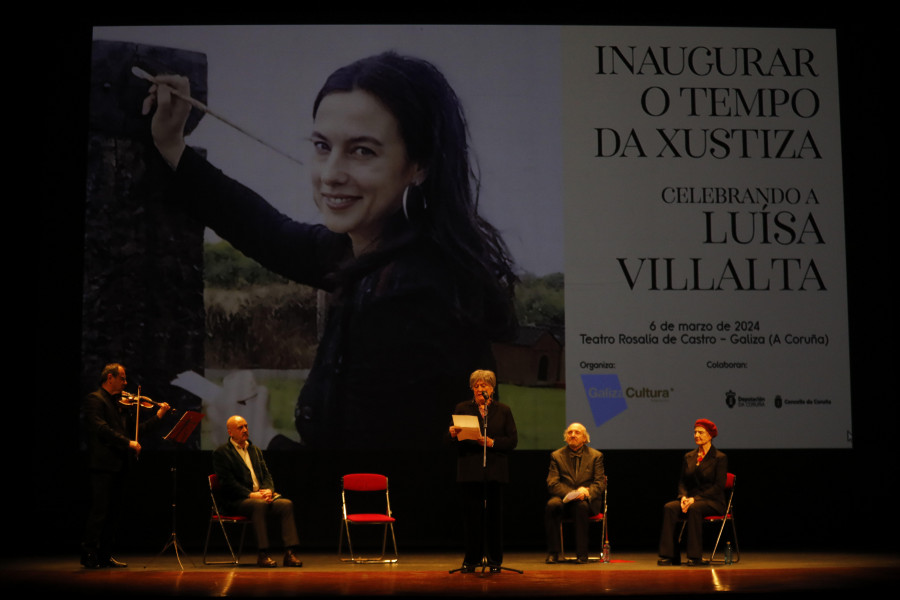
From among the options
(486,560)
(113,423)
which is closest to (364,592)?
(486,560)

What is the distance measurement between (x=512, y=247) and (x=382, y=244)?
1.02 meters

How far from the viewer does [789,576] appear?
593cm

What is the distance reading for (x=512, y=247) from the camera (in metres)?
7.86

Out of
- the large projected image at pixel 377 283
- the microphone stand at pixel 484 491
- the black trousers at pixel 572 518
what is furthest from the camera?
the large projected image at pixel 377 283

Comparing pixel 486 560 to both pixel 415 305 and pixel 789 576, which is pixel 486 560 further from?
pixel 415 305

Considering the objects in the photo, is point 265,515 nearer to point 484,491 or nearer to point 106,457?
point 106,457

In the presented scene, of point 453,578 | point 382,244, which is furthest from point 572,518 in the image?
point 382,244

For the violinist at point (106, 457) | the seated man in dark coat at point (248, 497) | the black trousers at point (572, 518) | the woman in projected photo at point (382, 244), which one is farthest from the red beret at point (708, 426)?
the violinist at point (106, 457)

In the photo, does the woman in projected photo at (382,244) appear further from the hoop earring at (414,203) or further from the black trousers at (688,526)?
the black trousers at (688,526)

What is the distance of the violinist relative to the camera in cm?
629

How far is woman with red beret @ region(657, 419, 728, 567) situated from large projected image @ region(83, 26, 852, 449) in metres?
0.83

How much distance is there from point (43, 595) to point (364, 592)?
5.48 ft

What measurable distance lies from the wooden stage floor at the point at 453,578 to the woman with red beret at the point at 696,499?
0.18 m

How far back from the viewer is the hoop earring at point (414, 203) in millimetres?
7859
